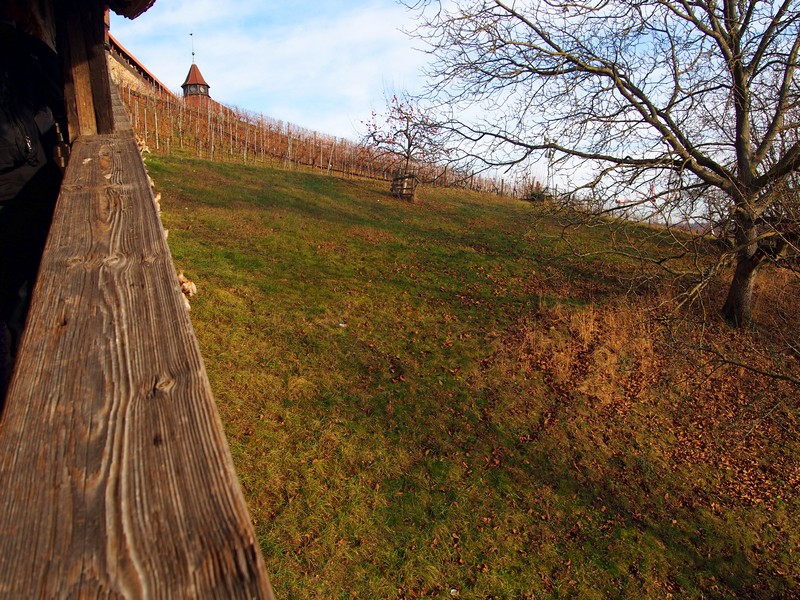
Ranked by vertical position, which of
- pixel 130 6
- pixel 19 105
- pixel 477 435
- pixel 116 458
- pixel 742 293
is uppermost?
pixel 130 6

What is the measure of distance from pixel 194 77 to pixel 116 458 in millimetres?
55216

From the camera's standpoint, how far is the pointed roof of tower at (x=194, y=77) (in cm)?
4691

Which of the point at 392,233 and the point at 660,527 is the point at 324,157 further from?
the point at 660,527

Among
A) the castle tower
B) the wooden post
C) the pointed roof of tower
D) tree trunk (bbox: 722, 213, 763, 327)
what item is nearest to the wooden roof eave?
the wooden post

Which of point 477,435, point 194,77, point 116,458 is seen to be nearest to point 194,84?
point 194,77

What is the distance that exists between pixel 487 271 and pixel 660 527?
707 cm

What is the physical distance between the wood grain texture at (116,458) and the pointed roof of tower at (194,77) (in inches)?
2131

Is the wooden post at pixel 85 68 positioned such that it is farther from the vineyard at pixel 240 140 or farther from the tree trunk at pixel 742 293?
the vineyard at pixel 240 140

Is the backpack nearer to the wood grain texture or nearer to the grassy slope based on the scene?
the wood grain texture

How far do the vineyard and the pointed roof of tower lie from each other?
16276 millimetres

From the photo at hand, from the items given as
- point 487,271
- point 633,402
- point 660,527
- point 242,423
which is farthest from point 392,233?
point 660,527

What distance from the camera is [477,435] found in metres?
6.15

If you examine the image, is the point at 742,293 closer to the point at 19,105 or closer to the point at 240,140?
the point at 19,105

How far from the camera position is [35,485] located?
0.66m
